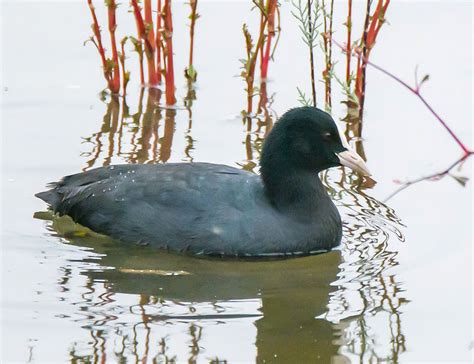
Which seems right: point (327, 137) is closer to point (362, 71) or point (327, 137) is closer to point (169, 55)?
point (362, 71)

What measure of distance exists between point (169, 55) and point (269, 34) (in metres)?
0.70

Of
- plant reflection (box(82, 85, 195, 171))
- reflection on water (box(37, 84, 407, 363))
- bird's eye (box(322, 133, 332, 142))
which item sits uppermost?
plant reflection (box(82, 85, 195, 171))

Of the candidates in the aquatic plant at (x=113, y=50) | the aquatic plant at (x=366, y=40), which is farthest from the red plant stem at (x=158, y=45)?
the aquatic plant at (x=366, y=40)

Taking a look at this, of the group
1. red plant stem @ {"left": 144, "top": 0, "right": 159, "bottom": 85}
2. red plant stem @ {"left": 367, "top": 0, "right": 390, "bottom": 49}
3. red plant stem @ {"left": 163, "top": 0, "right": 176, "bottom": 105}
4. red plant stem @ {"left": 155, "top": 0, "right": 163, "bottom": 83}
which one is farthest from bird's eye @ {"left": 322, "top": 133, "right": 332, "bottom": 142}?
red plant stem @ {"left": 144, "top": 0, "right": 159, "bottom": 85}

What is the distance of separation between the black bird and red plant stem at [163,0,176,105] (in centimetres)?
156

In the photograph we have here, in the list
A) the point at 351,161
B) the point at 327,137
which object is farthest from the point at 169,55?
the point at 351,161

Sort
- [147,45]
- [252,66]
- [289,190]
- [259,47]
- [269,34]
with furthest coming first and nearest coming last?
[147,45], [269,34], [259,47], [252,66], [289,190]

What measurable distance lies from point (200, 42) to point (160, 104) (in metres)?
1.09

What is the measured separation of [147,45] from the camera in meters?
9.17

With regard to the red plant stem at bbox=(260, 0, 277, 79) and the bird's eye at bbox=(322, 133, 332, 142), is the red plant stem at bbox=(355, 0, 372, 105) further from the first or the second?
the bird's eye at bbox=(322, 133, 332, 142)

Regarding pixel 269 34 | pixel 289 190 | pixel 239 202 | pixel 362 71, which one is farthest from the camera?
pixel 269 34

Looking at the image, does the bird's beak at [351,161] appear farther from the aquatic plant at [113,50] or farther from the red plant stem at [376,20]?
the aquatic plant at [113,50]

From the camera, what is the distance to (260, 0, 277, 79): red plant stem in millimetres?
8594

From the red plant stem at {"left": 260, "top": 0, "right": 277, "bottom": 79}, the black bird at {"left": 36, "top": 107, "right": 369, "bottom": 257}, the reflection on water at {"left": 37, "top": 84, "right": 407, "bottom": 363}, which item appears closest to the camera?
the reflection on water at {"left": 37, "top": 84, "right": 407, "bottom": 363}
